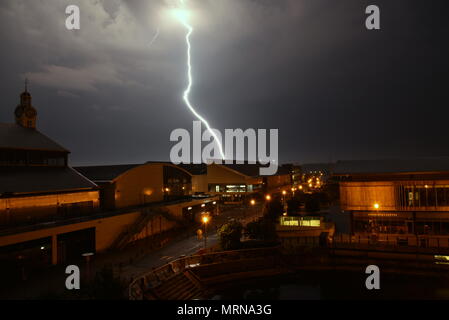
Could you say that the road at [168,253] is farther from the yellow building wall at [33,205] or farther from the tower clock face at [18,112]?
the tower clock face at [18,112]

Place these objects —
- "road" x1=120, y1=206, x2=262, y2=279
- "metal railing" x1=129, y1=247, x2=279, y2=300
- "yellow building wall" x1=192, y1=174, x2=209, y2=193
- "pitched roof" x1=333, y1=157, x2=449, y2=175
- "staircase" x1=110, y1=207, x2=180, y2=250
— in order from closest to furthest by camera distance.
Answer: "metal railing" x1=129, y1=247, x2=279, y2=300 → "road" x1=120, y1=206, x2=262, y2=279 → "pitched roof" x1=333, y1=157, x2=449, y2=175 → "staircase" x1=110, y1=207, x2=180, y2=250 → "yellow building wall" x1=192, y1=174, x2=209, y2=193

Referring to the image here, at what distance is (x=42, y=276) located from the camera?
21.5 metres

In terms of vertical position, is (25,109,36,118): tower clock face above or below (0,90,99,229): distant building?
above

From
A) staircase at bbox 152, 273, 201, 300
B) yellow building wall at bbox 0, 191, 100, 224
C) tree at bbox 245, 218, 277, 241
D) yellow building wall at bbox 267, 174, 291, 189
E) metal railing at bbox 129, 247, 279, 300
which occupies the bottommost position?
staircase at bbox 152, 273, 201, 300

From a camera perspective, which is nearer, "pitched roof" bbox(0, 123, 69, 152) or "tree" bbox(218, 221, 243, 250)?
"pitched roof" bbox(0, 123, 69, 152)

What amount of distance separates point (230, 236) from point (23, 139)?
70.0 feet

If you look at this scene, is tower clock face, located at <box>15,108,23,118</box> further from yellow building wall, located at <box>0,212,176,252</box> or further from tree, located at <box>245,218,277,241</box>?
tree, located at <box>245,218,277,241</box>

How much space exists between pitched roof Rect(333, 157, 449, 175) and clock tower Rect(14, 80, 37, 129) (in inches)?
1272

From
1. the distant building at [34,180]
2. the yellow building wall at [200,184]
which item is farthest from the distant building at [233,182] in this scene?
the distant building at [34,180]

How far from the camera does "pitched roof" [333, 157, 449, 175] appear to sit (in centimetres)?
2891

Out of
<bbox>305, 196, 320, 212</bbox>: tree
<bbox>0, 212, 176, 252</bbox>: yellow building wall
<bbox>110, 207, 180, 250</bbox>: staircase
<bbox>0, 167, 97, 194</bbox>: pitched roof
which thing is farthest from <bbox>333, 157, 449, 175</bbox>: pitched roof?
<bbox>0, 167, 97, 194</bbox>: pitched roof

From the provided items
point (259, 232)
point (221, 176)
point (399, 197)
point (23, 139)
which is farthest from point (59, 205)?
point (221, 176)

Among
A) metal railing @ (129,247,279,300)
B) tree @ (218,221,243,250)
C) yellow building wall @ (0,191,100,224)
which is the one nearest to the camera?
metal railing @ (129,247,279,300)
